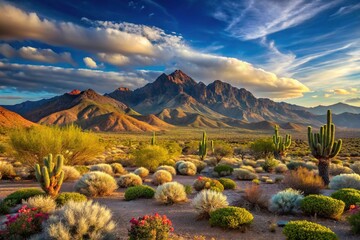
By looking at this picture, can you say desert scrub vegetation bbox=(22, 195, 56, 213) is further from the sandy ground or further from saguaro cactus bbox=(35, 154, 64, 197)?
saguaro cactus bbox=(35, 154, 64, 197)

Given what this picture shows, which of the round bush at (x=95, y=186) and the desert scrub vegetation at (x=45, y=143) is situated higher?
the desert scrub vegetation at (x=45, y=143)

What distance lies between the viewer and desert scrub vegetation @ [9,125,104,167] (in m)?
20.8

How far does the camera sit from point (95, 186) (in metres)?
15.6

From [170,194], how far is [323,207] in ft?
20.7

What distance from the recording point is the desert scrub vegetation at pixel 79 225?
25.3 feet

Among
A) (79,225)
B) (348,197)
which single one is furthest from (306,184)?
(79,225)

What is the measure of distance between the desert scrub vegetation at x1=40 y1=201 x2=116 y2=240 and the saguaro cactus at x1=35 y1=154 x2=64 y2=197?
5.42m

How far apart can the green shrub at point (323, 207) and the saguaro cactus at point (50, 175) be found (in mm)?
10941

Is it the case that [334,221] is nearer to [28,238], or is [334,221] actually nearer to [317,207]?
[317,207]

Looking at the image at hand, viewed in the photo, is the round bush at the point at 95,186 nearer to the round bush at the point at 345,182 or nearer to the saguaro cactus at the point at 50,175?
the saguaro cactus at the point at 50,175

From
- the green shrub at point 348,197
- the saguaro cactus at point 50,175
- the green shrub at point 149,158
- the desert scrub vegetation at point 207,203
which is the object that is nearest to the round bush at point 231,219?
the desert scrub vegetation at point 207,203

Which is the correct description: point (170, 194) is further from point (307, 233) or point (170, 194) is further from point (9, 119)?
point (9, 119)

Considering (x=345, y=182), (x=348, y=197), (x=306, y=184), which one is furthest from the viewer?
(x=345, y=182)

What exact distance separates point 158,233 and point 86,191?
8.58 m
